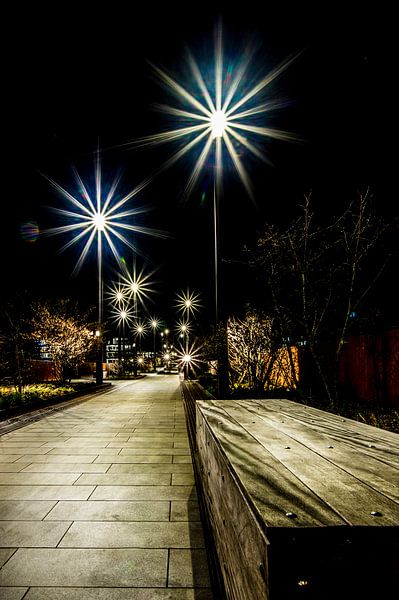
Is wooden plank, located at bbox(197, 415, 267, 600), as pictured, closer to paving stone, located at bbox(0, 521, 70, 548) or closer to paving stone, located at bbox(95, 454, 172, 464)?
paving stone, located at bbox(0, 521, 70, 548)

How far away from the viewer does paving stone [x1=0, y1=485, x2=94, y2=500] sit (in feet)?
12.6

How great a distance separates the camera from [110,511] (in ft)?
11.4

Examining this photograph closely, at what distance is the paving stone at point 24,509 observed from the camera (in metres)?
3.36

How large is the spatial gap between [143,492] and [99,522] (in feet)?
2.63

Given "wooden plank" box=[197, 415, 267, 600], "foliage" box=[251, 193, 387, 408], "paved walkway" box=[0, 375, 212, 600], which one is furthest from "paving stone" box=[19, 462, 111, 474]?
"foliage" box=[251, 193, 387, 408]

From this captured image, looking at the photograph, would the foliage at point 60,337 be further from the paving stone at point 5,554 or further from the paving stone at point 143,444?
the paving stone at point 5,554

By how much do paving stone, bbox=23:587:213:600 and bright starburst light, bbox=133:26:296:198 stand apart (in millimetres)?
7565

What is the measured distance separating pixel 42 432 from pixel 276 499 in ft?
24.9

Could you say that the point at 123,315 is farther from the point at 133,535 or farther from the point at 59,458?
the point at 133,535

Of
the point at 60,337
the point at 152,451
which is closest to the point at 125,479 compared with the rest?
the point at 152,451

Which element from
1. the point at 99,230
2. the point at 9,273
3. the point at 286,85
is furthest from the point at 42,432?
the point at 9,273

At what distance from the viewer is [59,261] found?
27531 millimetres

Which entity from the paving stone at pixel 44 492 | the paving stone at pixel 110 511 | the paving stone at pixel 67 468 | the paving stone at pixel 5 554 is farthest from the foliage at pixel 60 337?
the paving stone at pixel 5 554

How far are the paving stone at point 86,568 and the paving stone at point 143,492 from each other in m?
1.06
